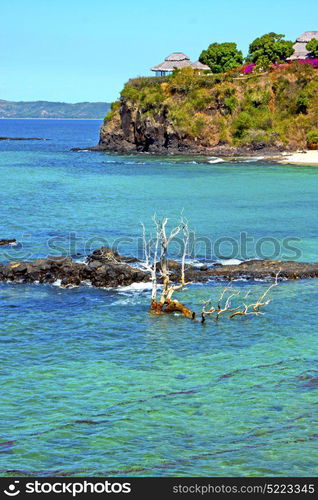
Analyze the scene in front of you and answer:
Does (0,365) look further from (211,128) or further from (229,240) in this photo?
(211,128)

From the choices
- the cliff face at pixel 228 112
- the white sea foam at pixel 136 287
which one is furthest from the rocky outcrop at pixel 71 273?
the cliff face at pixel 228 112

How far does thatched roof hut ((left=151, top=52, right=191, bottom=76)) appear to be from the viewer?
484ft

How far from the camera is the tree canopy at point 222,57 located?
141 meters

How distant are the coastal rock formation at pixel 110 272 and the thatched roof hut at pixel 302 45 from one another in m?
100

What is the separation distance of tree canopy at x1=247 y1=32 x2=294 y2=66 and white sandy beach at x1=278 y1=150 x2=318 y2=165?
2638cm

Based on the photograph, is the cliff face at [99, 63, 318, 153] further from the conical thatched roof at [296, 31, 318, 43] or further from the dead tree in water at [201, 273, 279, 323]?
the dead tree in water at [201, 273, 279, 323]

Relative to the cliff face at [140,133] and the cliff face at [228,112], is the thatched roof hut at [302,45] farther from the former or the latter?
the cliff face at [140,133]

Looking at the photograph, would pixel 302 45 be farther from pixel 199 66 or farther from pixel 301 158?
pixel 301 158

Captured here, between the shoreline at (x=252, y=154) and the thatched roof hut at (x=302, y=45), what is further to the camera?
the thatched roof hut at (x=302, y=45)

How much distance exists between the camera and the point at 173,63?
148375 millimetres

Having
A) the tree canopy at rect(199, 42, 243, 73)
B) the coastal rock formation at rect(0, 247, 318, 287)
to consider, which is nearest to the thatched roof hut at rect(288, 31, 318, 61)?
the tree canopy at rect(199, 42, 243, 73)

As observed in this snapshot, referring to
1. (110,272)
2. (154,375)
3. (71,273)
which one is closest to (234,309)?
(154,375)

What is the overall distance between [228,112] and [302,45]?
2298 centimetres

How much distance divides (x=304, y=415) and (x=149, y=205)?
5230 cm
